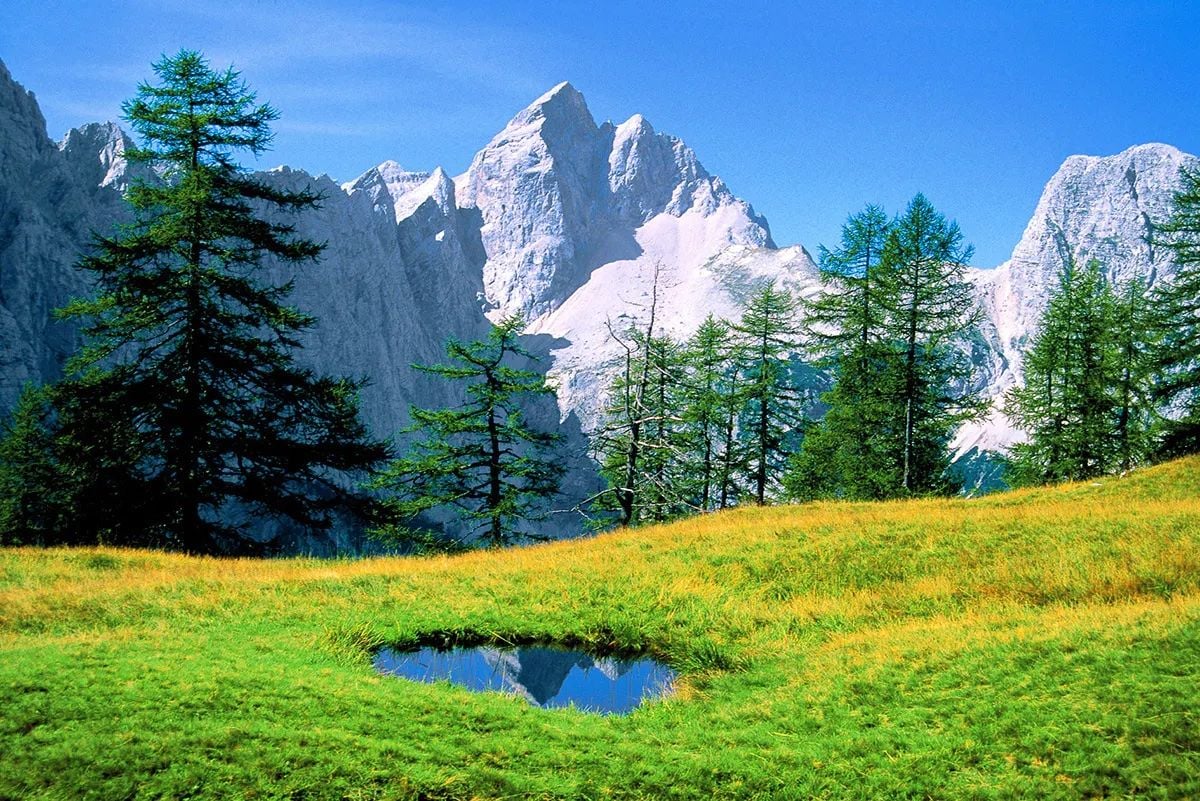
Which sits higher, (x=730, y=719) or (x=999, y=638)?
(x=999, y=638)

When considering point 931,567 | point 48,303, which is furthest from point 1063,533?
point 48,303

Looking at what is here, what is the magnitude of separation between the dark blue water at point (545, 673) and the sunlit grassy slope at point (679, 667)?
490mm

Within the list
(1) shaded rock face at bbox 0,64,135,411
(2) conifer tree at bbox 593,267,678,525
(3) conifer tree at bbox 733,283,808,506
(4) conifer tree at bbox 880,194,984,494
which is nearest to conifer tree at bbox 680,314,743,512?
(3) conifer tree at bbox 733,283,808,506

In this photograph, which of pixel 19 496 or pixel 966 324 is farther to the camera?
pixel 19 496

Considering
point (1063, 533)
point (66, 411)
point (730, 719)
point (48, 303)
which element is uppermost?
point (48, 303)

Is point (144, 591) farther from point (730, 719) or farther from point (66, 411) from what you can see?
point (730, 719)

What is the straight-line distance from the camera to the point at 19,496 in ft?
136

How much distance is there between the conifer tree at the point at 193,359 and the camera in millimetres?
19516

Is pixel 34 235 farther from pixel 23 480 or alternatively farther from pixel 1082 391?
pixel 1082 391

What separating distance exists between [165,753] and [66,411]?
1647 cm

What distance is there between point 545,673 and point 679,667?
219 cm

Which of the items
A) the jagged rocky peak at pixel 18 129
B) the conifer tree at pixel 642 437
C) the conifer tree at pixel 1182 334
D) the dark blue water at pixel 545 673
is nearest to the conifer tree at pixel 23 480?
the conifer tree at pixel 642 437

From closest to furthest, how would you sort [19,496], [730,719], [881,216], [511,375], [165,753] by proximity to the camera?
[165,753]
[730,719]
[511,375]
[881,216]
[19,496]

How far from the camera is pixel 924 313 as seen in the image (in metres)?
31.1
